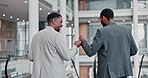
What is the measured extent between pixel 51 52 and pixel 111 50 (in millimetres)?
522

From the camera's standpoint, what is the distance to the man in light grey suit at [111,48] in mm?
1898

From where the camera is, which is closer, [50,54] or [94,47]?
[94,47]

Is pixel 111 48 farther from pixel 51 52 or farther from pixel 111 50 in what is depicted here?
pixel 51 52

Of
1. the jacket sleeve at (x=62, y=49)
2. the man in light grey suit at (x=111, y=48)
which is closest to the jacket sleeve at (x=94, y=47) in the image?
the man in light grey suit at (x=111, y=48)

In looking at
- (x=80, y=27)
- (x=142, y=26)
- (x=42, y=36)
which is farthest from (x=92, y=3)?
(x=42, y=36)

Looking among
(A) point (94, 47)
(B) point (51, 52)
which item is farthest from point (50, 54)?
(A) point (94, 47)

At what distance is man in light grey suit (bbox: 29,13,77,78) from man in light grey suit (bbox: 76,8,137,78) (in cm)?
22

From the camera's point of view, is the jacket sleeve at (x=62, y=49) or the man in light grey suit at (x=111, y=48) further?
the jacket sleeve at (x=62, y=49)

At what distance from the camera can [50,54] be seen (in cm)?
211

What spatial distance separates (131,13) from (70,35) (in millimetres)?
3839

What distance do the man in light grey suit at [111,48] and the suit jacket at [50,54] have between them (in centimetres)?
21

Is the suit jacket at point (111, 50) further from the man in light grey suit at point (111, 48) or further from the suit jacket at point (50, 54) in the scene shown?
the suit jacket at point (50, 54)

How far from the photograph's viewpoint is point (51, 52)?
2.11 meters

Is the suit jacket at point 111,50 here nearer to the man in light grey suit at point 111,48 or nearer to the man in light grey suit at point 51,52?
the man in light grey suit at point 111,48
